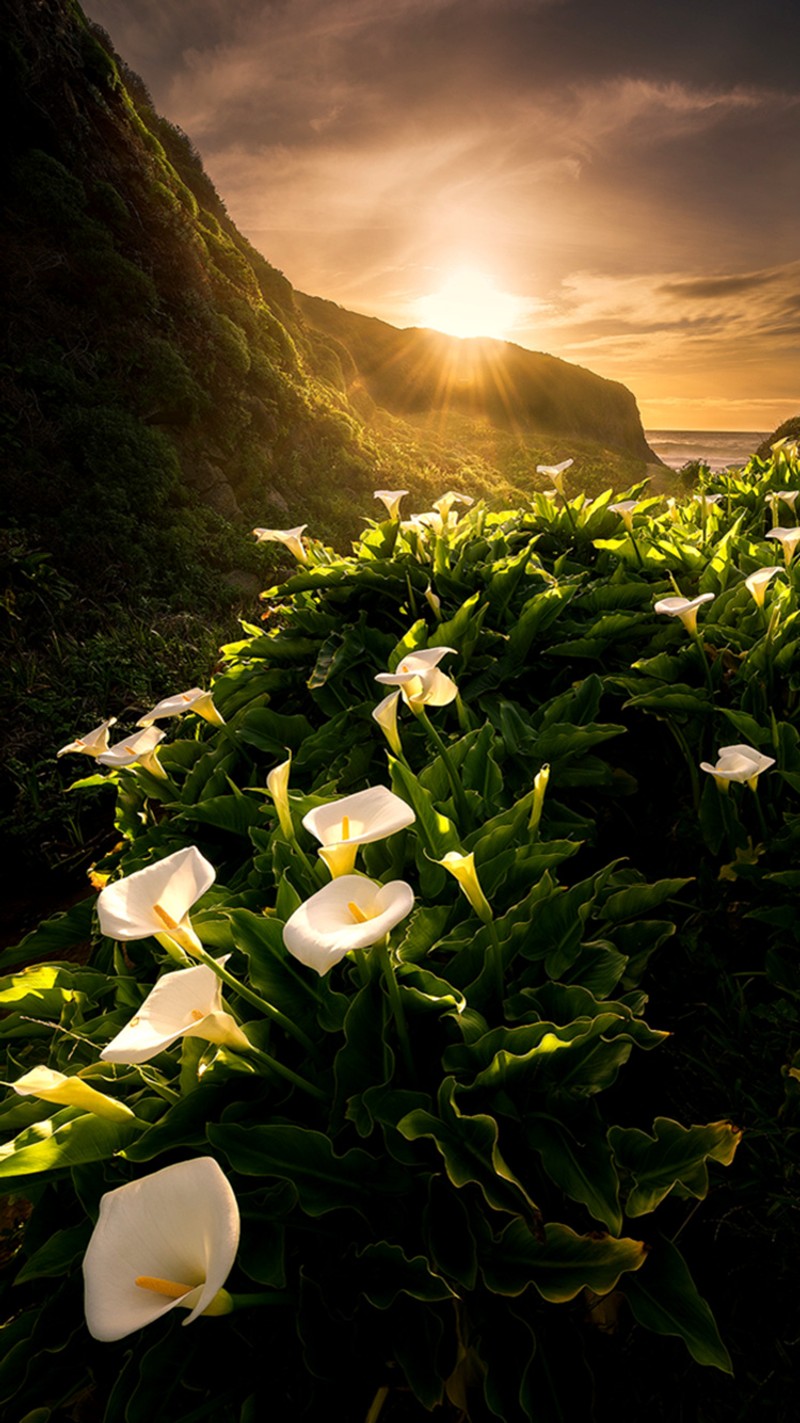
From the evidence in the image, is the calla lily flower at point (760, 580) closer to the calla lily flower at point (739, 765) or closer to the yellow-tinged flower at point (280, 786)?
the calla lily flower at point (739, 765)

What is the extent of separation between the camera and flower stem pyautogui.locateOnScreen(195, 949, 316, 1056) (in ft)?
4.09

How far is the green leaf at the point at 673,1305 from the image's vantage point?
1.12m

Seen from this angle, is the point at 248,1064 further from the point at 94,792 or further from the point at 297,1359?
the point at 94,792

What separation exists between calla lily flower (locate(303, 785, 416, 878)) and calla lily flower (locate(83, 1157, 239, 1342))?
0.49 metres

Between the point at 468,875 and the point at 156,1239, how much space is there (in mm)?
726

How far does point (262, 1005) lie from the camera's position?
4.25 feet

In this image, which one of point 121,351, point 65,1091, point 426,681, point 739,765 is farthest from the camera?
point 121,351

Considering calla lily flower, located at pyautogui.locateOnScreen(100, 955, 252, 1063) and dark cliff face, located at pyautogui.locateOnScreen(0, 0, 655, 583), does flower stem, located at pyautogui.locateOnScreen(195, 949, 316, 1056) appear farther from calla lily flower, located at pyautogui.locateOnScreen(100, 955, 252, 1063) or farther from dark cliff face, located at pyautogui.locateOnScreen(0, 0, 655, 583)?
dark cliff face, located at pyautogui.locateOnScreen(0, 0, 655, 583)

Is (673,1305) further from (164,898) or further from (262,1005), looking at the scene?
(164,898)

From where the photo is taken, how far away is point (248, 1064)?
123 centimetres

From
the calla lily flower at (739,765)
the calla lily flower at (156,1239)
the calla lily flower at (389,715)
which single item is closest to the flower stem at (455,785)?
the calla lily flower at (389,715)

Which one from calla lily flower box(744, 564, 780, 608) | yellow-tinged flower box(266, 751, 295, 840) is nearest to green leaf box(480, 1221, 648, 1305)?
yellow-tinged flower box(266, 751, 295, 840)

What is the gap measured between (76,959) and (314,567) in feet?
6.90

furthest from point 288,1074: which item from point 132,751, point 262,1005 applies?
point 132,751
